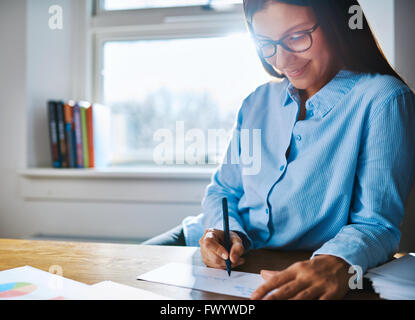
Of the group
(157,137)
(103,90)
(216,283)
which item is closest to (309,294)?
(216,283)

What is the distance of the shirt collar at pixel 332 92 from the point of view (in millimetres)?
845

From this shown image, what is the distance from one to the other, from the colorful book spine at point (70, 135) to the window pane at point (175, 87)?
0.87ft

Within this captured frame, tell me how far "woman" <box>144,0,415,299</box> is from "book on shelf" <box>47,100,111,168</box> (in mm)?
896

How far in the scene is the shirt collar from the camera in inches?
33.3

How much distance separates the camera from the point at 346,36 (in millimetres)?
827

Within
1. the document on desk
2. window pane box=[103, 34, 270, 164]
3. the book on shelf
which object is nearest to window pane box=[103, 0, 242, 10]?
window pane box=[103, 34, 270, 164]

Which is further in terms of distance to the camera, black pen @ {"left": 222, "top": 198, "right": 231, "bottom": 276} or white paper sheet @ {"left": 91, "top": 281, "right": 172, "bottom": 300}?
black pen @ {"left": 222, "top": 198, "right": 231, "bottom": 276}

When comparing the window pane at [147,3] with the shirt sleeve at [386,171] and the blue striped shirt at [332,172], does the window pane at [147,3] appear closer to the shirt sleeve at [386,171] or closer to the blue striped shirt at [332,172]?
the blue striped shirt at [332,172]

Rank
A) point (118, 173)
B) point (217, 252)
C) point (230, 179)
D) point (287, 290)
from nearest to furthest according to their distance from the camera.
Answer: point (287, 290)
point (217, 252)
point (230, 179)
point (118, 173)

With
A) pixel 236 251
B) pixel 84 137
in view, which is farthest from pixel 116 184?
pixel 236 251

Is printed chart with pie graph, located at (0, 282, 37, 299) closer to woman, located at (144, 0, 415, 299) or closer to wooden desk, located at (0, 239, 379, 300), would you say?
wooden desk, located at (0, 239, 379, 300)

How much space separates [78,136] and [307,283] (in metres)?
1.35

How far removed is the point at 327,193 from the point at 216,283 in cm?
37

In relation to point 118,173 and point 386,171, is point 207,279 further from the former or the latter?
point 118,173
